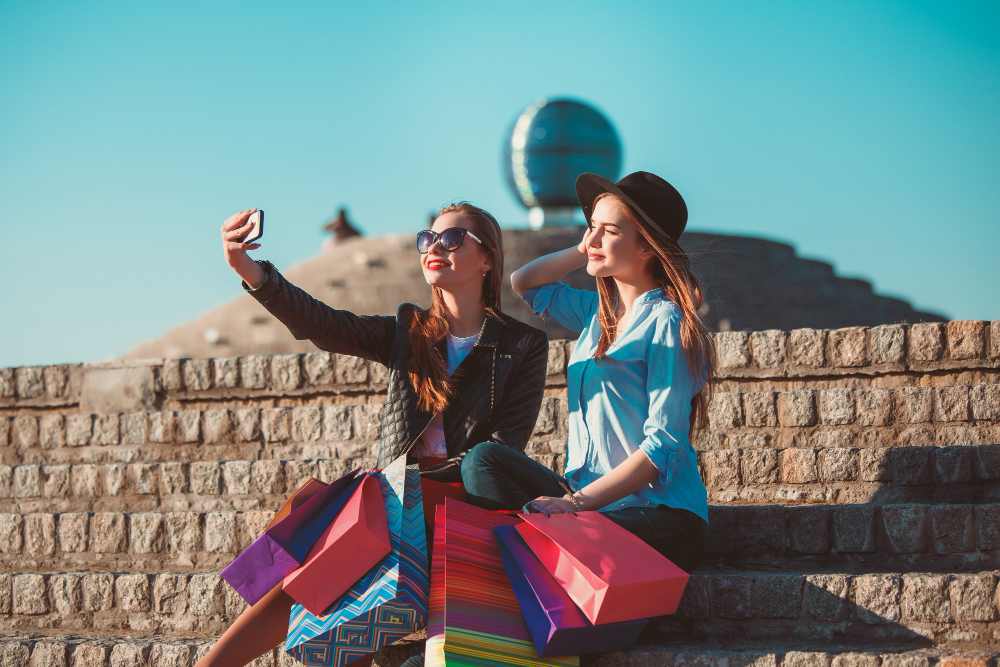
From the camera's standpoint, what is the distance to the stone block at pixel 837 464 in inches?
151

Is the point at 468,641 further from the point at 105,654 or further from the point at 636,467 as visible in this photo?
the point at 105,654

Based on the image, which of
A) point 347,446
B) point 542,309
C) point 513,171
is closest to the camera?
point 542,309

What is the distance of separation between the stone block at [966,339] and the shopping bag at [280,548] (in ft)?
11.7

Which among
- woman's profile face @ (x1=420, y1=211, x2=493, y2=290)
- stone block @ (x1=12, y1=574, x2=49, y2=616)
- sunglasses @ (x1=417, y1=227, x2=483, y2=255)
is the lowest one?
stone block @ (x1=12, y1=574, x2=49, y2=616)

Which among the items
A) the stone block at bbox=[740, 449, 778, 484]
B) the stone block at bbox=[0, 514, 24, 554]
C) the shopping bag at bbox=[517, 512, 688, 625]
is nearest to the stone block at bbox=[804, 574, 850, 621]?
the shopping bag at bbox=[517, 512, 688, 625]

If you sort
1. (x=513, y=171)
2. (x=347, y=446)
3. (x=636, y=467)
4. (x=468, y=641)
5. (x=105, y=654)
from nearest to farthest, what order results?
(x=468, y=641)
(x=636, y=467)
(x=105, y=654)
(x=347, y=446)
(x=513, y=171)

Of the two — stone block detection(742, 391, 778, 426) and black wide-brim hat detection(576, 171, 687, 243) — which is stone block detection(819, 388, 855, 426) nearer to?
stone block detection(742, 391, 778, 426)

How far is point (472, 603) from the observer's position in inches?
87.8

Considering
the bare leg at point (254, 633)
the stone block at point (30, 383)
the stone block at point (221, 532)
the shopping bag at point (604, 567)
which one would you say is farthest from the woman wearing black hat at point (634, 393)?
the stone block at point (30, 383)

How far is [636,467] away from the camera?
2.52 meters

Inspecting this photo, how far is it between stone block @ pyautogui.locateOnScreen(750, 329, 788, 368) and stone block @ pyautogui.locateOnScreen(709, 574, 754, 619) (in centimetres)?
225

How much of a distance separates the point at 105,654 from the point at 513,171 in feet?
70.3

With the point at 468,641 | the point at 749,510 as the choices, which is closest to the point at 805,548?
the point at 749,510

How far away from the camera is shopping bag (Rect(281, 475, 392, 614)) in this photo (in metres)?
2.28
